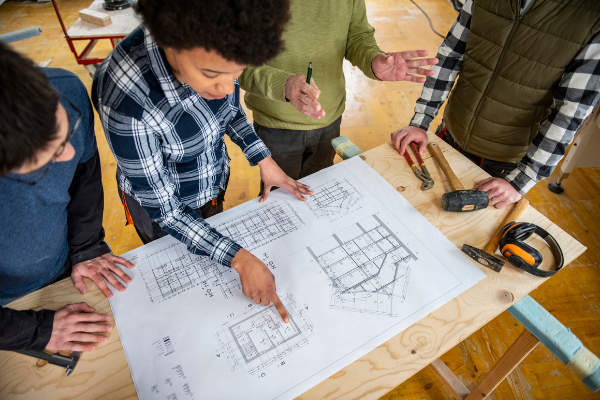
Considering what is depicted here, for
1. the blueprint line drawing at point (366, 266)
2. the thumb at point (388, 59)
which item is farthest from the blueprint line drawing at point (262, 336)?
the thumb at point (388, 59)

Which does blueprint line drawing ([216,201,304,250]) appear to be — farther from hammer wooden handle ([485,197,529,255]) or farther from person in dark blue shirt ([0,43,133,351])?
hammer wooden handle ([485,197,529,255])

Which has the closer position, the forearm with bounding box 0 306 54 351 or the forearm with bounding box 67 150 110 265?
the forearm with bounding box 0 306 54 351

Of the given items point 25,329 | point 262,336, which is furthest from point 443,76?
point 25,329

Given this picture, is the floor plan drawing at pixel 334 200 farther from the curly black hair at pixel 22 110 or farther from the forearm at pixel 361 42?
the curly black hair at pixel 22 110

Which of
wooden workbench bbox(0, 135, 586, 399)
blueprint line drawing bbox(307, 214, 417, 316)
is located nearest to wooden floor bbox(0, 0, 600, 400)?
wooden workbench bbox(0, 135, 586, 399)

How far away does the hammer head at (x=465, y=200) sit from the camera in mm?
1076

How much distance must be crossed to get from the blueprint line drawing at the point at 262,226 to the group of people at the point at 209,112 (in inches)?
2.8

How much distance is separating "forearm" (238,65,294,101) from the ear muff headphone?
0.83m

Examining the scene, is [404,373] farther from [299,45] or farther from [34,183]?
[299,45]

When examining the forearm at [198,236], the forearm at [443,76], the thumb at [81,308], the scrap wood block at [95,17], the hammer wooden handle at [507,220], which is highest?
the forearm at [443,76]

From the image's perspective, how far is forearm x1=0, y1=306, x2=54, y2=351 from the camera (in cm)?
69

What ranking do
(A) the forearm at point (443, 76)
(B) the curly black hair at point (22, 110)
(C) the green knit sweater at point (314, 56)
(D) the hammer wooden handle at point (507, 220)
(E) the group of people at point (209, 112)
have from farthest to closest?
1. (A) the forearm at point (443, 76)
2. (C) the green knit sweater at point (314, 56)
3. (D) the hammer wooden handle at point (507, 220)
4. (E) the group of people at point (209, 112)
5. (B) the curly black hair at point (22, 110)

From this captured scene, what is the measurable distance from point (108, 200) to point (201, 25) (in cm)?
218

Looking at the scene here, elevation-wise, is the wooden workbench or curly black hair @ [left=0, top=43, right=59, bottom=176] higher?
curly black hair @ [left=0, top=43, right=59, bottom=176]
